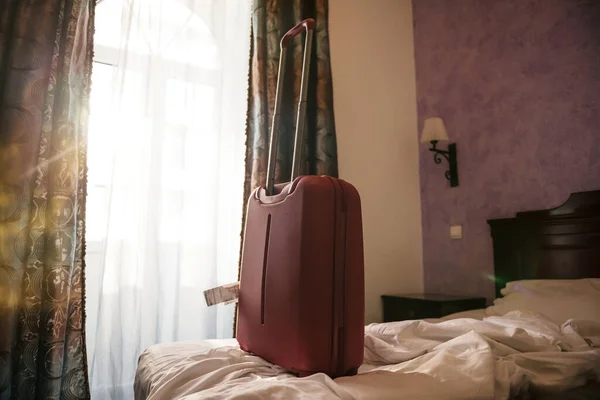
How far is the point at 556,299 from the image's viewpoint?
6.11ft

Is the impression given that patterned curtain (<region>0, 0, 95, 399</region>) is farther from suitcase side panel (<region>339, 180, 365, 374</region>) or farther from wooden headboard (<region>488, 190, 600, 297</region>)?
wooden headboard (<region>488, 190, 600, 297</region>)

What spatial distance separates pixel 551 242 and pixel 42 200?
2.37 metres

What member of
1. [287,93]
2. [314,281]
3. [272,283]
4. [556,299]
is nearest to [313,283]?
[314,281]

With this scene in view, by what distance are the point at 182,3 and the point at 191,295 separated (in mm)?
1536

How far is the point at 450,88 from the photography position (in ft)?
Answer: 9.68

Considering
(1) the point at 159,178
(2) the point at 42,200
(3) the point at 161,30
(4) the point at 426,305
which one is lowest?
(4) the point at 426,305

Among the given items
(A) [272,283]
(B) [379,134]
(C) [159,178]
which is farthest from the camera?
(B) [379,134]

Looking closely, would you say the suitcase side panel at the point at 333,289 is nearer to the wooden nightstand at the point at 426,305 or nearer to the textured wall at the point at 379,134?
the wooden nightstand at the point at 426,305

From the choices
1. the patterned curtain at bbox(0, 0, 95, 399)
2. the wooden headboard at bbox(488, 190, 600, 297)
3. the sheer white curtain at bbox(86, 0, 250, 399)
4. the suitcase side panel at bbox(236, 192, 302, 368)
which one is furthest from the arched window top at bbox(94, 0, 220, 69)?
the wooden headboard at bbox(488, 190, 600, 297)

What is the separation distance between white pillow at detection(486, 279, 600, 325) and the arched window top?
1902mm

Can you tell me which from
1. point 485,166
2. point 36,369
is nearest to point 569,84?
point 485,166

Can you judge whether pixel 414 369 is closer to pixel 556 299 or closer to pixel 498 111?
pixel 556 299

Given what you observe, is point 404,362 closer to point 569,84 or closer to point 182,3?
point 569,84

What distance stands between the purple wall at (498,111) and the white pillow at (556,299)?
527 millimetres
